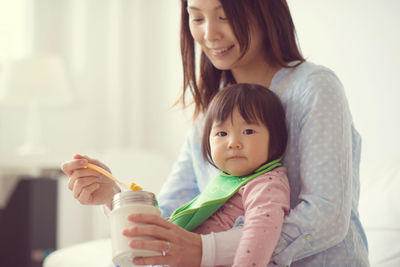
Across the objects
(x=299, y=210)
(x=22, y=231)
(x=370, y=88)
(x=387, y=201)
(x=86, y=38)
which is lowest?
(x=22, y=231)

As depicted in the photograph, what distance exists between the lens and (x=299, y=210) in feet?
3.04

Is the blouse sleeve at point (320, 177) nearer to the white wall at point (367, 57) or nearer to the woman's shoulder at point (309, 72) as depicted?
the woman's shoulder at point (309, 72)

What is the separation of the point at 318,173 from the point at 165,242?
0.34 meters

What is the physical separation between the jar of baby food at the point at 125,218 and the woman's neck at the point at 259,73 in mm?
509

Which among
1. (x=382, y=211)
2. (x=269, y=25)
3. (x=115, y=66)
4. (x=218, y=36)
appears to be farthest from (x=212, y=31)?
(x=115, y=66)

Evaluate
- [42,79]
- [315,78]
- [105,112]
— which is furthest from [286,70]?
[105,112]

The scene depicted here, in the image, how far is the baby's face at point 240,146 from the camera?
100 cm

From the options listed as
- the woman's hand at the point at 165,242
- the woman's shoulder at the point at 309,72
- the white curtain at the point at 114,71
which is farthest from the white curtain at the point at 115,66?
the woman's hand at the point at 165,242

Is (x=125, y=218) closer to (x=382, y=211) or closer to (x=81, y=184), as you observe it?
(x=81, y=184)

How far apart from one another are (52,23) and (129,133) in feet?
3.17

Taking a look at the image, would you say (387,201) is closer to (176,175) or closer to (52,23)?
(176,175)

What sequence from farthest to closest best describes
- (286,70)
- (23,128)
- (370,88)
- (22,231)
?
(23,128) < (22,231) < (370,88) < (286,70)

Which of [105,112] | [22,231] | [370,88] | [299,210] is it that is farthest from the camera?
[105,112]

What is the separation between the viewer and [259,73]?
123cm
